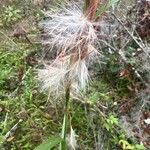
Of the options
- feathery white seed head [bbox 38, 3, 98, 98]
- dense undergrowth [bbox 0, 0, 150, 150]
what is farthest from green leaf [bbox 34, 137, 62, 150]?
feathery white seed head [bbox 38, 3, 98, 98]

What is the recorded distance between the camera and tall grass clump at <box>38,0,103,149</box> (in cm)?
139

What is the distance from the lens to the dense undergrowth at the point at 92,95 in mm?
1813

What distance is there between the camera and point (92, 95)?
6.35ft

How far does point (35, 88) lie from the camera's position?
2.02 m

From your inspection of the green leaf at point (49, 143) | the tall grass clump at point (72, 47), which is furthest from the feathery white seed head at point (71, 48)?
the green leaf at point (49, 143)

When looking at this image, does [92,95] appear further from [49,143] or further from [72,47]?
[72,47]

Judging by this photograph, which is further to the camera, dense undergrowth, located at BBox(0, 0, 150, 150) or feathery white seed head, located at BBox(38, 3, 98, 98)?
dense undergrowth, located at BBox(0, 0, 150, 150)

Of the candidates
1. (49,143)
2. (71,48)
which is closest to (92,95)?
(49,143)

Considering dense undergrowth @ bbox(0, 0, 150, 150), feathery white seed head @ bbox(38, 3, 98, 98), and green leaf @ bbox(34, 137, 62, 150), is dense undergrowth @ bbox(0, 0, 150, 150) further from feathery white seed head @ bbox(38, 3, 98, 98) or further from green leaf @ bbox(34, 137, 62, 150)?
feathery white seed head @ bbox(38, 3, 98, 98)

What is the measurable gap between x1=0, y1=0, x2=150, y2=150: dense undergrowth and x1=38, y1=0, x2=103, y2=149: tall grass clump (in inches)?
8.2

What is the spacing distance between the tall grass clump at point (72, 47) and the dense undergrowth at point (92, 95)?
8.2 inches

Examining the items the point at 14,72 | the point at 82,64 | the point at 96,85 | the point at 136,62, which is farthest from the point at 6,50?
the point at 82,64

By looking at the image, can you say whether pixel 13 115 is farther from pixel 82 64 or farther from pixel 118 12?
pixel 118 12

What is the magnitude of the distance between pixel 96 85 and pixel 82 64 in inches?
24.0
